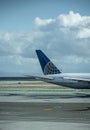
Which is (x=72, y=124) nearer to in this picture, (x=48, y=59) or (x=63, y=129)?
(x=63, y=129)

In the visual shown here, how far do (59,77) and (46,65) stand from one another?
24.4 ft

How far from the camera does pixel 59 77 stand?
69.2 metres

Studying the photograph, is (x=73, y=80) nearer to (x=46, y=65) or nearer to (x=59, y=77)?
(x=59, y=77)

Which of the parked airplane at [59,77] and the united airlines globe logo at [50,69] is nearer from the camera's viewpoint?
the parked airplane at [59,77]

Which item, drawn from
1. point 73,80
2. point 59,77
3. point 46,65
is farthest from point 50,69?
point 73,80

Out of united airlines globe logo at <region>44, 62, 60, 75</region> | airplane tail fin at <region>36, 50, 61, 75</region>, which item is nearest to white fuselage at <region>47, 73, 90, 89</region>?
united airlines globe logo at <region>44, 62, 60, 75</region>

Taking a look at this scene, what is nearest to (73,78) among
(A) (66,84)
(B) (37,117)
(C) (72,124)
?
(A) (66,84)

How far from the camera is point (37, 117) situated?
31500 millimetres

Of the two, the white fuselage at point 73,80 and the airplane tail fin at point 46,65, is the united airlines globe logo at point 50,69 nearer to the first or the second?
the airplane tail fin at point 46,65

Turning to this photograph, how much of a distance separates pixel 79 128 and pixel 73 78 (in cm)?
4298

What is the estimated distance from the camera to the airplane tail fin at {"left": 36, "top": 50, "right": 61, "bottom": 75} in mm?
75312

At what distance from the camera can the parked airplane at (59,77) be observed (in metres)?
66.7

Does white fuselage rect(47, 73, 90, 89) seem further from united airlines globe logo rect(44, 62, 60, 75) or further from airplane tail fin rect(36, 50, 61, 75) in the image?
airplane tail fin rect(36, 50, 61, 75)

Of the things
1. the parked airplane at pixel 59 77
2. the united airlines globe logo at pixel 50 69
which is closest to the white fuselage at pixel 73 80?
the parked airplane at pixel 59 77
